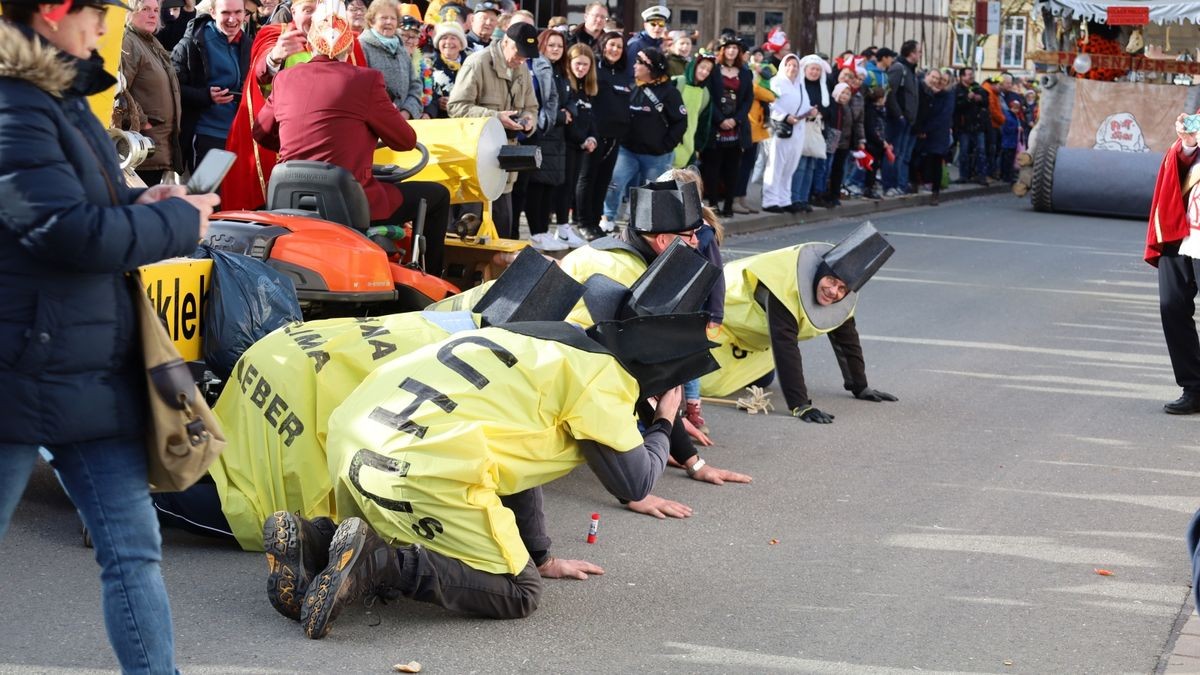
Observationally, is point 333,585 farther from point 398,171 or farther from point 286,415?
point 398,171

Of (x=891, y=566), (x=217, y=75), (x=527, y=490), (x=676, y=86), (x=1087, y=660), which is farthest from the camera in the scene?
(x=676, y=86)

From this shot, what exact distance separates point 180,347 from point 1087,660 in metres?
3.26

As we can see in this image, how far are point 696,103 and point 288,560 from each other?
38.9 ft

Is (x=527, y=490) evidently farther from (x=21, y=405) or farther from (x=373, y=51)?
(x=373, y=51)

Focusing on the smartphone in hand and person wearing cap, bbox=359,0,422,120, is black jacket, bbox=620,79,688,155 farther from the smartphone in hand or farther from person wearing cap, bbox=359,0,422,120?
the smartphone in hand

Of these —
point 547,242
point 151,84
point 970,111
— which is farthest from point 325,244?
point 970,111

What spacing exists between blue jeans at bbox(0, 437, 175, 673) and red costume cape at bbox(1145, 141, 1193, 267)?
6.76 meters

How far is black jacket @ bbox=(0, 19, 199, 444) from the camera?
3248mm

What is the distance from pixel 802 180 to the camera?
18906mm

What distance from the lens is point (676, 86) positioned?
15125 mm

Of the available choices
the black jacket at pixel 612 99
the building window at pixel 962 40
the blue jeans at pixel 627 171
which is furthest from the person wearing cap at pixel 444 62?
the building window at pixel 962 40

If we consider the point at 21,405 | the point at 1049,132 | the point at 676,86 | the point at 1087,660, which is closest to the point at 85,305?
the point at 21,405

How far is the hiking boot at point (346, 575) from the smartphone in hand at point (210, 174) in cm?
129

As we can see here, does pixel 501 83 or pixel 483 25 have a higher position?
pixel 483 25
